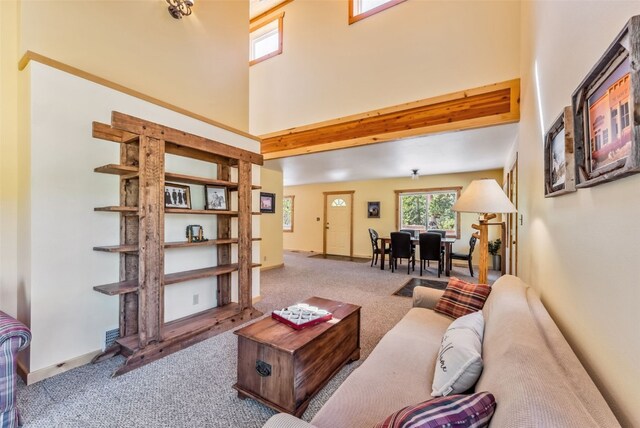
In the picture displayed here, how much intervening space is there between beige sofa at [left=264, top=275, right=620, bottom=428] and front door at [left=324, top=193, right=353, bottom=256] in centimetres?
648

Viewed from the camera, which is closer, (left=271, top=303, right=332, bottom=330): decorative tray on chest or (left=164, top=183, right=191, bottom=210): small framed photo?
(left=271, top=303, right=332, bottom=330): decorative tray on chest

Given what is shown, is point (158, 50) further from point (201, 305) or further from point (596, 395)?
point (596, 395)

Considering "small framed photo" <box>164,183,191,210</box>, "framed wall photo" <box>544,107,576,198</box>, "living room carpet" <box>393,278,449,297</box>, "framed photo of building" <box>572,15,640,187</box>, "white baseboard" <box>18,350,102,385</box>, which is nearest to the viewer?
"framed photo of building" <box>572,15,640,187</box>

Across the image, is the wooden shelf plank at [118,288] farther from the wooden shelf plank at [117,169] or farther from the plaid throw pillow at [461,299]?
the plaid throw pillow at [461,299]

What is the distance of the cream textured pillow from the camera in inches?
42.9

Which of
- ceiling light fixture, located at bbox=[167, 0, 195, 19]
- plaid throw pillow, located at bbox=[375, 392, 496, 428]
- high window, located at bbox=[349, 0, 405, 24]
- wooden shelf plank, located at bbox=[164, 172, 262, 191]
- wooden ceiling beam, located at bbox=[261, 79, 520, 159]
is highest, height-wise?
high window, located at bbox=[349, 0, 405, 24]

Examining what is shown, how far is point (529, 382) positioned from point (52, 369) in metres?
3.03

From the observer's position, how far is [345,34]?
4.40m

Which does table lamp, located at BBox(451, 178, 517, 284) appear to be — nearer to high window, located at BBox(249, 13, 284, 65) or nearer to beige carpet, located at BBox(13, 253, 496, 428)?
beige carpet, located at BBox(13, 253, 496, 428)

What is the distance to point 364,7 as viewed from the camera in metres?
4.36

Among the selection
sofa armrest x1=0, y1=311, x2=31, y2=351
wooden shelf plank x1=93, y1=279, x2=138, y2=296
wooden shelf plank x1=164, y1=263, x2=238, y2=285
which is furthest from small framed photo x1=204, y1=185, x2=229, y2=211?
sofa armrest x1=0, y1=311, x2=31, y2=351

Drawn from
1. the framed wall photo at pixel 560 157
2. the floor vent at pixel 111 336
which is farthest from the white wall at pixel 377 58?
the floor vent at pixel 111 336

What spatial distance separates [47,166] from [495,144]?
17.2 feet

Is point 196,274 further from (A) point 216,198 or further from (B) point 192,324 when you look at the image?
(A) point 216,198
